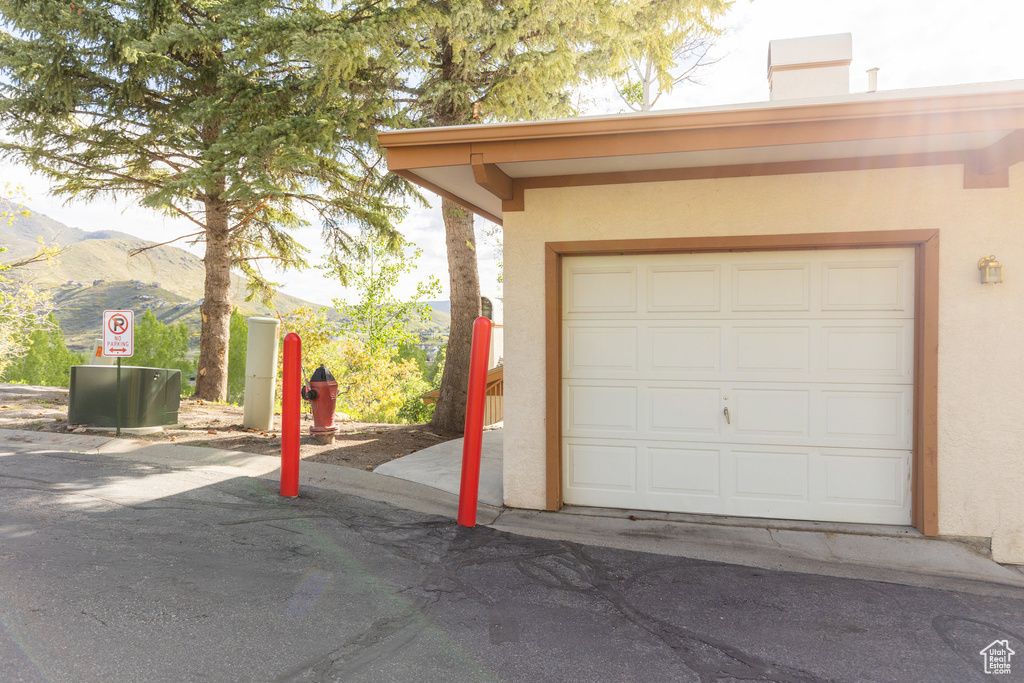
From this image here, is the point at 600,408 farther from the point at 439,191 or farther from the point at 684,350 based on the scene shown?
the point at 439,191

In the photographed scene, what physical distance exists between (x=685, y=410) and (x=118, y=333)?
735cm

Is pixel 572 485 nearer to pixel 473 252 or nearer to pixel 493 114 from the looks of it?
pixel 473 252

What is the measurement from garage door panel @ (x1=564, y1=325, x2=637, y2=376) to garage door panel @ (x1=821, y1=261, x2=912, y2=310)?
164 cm

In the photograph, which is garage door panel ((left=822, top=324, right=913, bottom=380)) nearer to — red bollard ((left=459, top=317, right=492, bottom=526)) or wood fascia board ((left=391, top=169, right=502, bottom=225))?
red bollard ((left=459, top=317, right=492, bottom=526))

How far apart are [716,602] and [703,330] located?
2.35m

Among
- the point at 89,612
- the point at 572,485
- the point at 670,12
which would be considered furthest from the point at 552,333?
the point at 670,12

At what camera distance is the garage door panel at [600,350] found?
5602 millimetres

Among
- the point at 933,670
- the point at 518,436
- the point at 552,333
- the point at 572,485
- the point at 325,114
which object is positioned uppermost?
the point at 325,114

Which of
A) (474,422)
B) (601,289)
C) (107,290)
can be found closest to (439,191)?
(601,289)

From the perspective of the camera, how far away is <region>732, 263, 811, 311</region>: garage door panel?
207 inches

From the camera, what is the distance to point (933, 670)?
314cm

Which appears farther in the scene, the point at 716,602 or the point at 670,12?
the point at 670,12

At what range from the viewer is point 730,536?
197 inches

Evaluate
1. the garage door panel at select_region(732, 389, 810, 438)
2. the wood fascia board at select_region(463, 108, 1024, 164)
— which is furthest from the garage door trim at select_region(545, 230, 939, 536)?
the wood fascia board at select_region(463, 108, 1024, 164)
